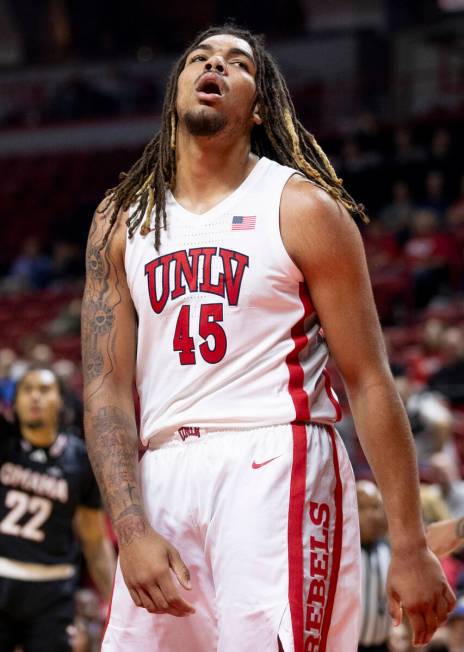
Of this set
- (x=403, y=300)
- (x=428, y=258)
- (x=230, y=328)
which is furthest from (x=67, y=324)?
(x=230, y=328)

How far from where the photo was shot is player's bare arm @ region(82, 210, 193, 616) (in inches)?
103

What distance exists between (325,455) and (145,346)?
497 mm

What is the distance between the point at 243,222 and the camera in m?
2.83

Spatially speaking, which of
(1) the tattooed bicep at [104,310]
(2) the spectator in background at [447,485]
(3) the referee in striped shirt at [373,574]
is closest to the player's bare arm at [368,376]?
(1) the tattooed bicep at [104,310]

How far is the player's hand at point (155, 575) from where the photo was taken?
261cm

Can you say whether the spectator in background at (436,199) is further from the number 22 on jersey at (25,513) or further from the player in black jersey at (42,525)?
the number 22 on jersey at (25,513)

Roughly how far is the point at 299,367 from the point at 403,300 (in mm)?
9917

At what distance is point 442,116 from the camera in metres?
17.1

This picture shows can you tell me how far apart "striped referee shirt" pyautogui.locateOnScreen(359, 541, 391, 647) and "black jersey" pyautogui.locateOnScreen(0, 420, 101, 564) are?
53.7 inches

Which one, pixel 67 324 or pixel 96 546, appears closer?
pixel 96 546

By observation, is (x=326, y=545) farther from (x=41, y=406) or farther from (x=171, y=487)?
(x=41, y=406)

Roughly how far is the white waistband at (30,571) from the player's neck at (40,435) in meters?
0.60

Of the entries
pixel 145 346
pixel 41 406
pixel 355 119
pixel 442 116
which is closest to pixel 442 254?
pixel 442 116

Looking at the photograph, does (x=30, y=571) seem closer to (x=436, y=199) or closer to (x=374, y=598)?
(x=374, y=598)
